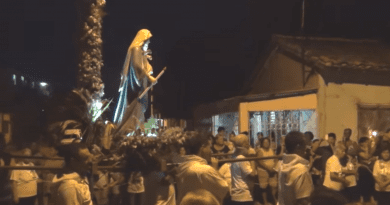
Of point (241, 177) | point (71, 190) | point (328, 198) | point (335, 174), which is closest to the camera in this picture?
point (328, 198)

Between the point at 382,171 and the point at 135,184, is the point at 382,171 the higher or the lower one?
the higher one

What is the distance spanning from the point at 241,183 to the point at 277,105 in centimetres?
641

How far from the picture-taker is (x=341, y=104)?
13.0 m

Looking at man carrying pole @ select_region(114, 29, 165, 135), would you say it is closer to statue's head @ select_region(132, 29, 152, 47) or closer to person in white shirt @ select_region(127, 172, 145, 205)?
statue's head @ select_region(132, 29, 152, 47)

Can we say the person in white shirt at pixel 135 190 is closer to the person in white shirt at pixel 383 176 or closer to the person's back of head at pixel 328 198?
the person in white shirt at pixel 383 176

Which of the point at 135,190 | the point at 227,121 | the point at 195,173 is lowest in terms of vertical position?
the point at 135,190

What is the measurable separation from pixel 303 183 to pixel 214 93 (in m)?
18.5

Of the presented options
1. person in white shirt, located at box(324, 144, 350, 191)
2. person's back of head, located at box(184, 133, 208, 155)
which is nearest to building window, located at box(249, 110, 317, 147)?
person in white shirt, located at box(324, 144, 350, 191)

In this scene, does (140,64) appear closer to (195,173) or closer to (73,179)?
(195,173)

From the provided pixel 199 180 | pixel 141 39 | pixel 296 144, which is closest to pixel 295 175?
pixel 296 144

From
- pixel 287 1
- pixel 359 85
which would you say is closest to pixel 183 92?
pixel 287 1

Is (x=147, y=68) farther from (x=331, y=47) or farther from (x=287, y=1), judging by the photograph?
(x=287, y=1)

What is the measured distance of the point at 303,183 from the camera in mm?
5102

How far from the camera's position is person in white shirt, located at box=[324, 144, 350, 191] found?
26.8 feet
